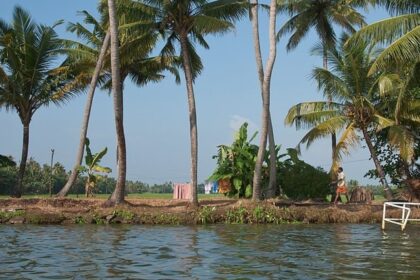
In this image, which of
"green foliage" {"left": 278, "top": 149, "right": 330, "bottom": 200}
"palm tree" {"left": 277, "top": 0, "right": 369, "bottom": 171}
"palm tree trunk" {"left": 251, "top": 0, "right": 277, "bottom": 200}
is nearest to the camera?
"palm tree trunk" {"left": 251, "top": 0, "right": 277, "bottom": 200}

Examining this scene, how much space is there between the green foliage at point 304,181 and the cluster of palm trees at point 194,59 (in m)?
2.06

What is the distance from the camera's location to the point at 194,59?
86.5ft

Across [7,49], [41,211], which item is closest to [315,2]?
[7,49]

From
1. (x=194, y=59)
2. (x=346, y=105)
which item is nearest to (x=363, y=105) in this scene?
(x=346, y=105)

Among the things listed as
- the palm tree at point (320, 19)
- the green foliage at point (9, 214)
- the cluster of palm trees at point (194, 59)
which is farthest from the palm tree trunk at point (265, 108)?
the green foliage at point (9, 214)

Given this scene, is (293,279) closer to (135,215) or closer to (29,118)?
(135,215)

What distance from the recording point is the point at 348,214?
21.3 m

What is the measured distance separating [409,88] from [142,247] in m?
17.4

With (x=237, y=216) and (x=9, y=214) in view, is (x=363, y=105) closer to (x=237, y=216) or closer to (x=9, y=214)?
(x=237, y=216)

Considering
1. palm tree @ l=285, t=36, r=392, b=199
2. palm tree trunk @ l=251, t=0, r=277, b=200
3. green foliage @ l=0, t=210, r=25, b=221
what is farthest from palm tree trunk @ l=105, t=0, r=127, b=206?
palm tree @ l=285, t=36, r=392, b=199

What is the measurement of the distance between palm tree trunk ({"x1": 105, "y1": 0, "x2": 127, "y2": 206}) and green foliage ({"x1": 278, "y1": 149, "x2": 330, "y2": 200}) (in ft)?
32.0

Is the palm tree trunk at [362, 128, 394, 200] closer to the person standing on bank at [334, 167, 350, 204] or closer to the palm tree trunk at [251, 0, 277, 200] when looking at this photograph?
the person standing on bank at [334, 167, 350, 204]

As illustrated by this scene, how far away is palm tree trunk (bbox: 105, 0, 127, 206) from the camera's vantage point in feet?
69.6

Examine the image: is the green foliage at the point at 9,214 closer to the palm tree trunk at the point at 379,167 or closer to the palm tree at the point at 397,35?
the palm tree at the point at 397,35
